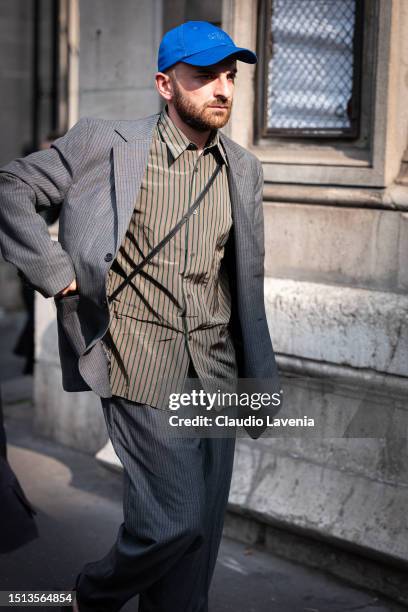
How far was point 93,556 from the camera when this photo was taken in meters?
4.67

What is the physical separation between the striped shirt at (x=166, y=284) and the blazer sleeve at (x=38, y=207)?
0.20 m

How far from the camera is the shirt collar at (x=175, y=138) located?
3.44 meters

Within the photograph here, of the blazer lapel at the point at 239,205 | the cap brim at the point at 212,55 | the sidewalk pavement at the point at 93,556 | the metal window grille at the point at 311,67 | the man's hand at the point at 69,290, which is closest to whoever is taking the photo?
the cap brim at the point at 212,55

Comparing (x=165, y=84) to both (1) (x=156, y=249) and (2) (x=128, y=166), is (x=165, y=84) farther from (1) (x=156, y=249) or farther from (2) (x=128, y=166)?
(1) (x=156, y=249)

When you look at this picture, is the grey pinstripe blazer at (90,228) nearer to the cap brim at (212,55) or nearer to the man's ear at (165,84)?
the man's ear at (165,84)

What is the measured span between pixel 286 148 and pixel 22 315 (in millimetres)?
7199

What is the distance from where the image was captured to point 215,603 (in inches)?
167

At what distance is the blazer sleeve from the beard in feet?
1.12

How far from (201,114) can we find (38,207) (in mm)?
628

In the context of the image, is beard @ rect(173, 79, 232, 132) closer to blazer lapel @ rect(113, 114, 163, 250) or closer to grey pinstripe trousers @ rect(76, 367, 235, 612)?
blazer lapel @ rect(113, 114, 163, 250)

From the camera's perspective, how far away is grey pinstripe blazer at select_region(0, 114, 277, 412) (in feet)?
11.0

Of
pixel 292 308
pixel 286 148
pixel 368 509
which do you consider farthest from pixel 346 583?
pixel 286 148

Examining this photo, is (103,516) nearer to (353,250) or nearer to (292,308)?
(292,308)

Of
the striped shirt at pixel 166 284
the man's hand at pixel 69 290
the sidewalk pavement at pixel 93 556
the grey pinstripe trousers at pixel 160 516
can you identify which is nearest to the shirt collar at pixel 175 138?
the striped shirt at pixel 166 284
